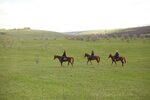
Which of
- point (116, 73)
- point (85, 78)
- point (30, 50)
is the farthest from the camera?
point (30, 50)

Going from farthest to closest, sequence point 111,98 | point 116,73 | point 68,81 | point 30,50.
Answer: point 30,50, point 116,73, point 68,81, point 111,98

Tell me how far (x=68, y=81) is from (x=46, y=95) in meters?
5.33

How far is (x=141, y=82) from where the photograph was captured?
81.2ft

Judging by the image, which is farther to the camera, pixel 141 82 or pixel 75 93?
pixel 141 82

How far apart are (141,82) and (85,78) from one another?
4622mm

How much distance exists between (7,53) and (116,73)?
29.0 meters

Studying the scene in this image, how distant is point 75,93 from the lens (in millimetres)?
19938

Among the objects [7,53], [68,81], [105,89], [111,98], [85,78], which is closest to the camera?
[111,98]

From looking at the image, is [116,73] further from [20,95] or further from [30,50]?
[30,50]

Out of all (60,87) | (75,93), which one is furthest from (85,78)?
(75,93)

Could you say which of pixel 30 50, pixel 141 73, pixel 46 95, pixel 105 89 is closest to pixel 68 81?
pixel 105 89

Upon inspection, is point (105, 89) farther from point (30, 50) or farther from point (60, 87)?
point (30, 50)

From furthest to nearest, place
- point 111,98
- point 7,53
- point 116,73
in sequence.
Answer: point 7,53, point 116,73, point 111,98

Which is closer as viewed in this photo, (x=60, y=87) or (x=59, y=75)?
(x=60, y=87)
